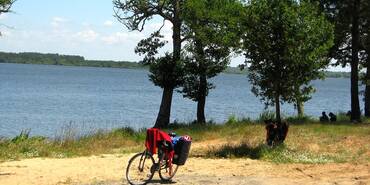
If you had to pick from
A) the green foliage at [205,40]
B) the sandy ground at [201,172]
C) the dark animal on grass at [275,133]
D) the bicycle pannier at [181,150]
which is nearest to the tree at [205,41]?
the green foliage at [205,40]

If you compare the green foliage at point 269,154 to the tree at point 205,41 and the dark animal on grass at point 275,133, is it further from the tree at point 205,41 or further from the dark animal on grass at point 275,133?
the tree at point 205,41

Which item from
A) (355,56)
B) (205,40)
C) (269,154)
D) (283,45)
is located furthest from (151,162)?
(355,56)

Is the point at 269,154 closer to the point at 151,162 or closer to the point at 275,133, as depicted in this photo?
the point at 275,133

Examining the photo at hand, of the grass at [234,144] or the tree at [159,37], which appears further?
the tree at [159,37]

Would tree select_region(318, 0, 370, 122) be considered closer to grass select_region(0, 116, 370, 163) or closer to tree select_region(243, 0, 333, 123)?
grass select_region(0, 116, 370, 163)

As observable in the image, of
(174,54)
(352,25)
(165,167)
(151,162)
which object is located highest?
(352,25)

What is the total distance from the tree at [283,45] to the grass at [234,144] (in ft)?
5.99

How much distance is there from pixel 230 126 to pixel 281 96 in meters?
5.82

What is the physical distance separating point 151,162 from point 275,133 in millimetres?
6267

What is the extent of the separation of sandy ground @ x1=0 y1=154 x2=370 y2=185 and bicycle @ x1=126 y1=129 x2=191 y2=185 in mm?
278

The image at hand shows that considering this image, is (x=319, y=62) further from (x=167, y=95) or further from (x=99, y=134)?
(x=167, y=95)

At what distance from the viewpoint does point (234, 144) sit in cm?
1859

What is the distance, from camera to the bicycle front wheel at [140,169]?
41.3ft

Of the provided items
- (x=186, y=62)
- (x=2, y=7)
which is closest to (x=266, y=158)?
(x=2, y=7)
